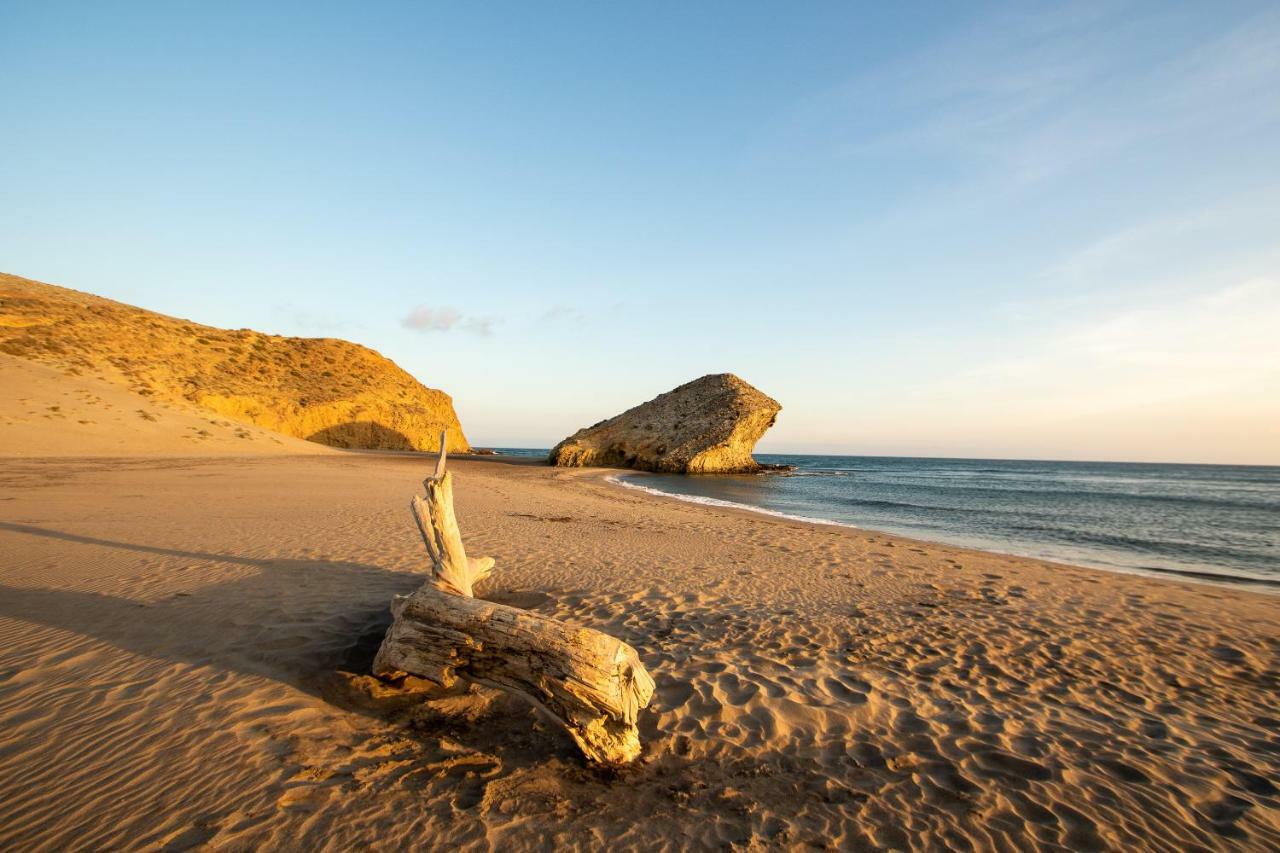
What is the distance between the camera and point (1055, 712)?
4.98 metres

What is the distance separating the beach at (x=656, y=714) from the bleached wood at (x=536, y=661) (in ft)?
0.97

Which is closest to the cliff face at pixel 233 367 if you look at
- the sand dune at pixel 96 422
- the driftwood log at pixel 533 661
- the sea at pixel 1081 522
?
the sand dune at pixel 96 422

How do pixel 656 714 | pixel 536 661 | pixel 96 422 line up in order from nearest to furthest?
1. pixel 536 661
2. pixel 656 714
3. pixel 96 422

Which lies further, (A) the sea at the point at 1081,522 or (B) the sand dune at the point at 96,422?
(B) the sand dune at the point at 96,422

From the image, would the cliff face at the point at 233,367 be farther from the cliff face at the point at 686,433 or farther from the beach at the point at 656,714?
the beach at the point at 656,714

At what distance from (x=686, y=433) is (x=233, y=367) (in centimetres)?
3866

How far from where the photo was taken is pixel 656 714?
4.66 meters

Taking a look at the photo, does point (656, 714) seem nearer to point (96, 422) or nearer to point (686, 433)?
point (96, 422)

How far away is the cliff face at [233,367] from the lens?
116 ft

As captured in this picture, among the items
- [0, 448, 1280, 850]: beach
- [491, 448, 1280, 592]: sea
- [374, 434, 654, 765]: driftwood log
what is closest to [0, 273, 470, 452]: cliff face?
[0, 448, 1280, 850]: beach

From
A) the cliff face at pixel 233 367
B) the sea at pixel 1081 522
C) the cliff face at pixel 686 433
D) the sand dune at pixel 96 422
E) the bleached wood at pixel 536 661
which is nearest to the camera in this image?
the bleached wood at pixel 536 661

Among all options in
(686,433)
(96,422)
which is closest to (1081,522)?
(686,433)

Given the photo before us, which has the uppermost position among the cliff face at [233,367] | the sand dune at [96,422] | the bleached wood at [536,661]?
the cliff face at [233,367]

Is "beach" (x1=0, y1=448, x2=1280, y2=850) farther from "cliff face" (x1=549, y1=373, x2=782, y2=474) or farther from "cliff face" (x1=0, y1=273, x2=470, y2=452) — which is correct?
"cliff face" (x1=0, y1=273, x2=470, y2=452)
